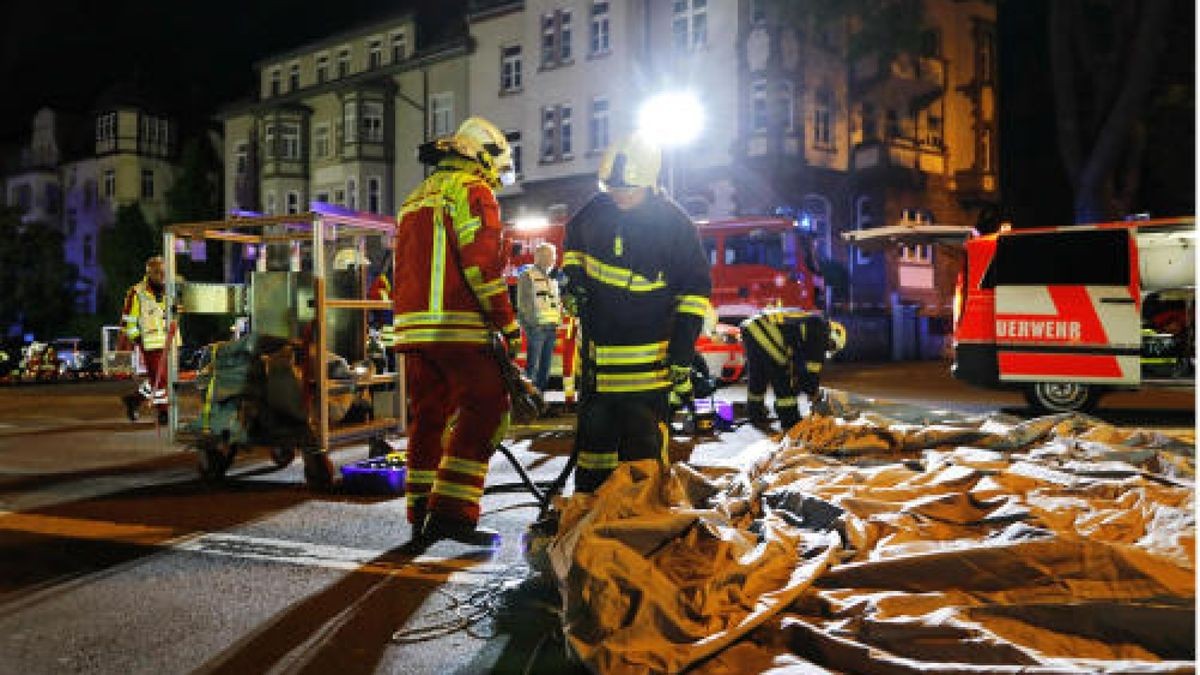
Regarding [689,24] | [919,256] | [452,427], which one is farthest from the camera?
[919,256]

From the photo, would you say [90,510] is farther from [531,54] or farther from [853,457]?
[531,54]

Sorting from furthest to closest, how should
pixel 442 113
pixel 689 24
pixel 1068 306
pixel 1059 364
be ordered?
pixel 442 113 < pixel 689 24 < pixel 1059 364 < pixel 1068 306

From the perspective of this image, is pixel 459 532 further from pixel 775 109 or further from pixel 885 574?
pixel 775 109

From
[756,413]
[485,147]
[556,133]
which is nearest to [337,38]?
[556,133]

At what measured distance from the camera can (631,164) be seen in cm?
461

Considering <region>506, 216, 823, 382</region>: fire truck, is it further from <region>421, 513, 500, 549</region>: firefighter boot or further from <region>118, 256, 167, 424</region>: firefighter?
<region>421, 513, 500, 549</region>: firefighter boot

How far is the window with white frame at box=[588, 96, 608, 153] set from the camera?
31531mm

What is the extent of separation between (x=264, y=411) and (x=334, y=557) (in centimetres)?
209

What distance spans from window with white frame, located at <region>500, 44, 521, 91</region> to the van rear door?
26012 millimetres

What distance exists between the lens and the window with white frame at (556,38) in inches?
1284

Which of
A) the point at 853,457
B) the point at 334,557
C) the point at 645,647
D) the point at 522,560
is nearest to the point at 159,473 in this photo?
the point at 334,557

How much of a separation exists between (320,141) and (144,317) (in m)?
33.7

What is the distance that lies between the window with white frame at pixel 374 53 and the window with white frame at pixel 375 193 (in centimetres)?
483

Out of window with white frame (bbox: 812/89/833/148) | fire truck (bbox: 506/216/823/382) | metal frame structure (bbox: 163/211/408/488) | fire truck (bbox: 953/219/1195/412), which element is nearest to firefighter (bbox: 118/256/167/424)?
metal frame structure (bbox: 163/211/408/488)
